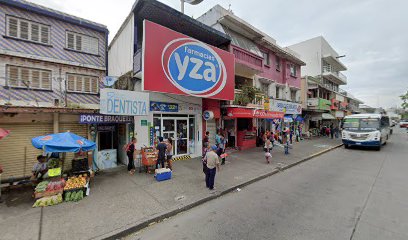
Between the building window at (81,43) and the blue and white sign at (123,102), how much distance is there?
20.0ft

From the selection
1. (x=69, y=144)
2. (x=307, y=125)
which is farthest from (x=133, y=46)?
(x=307, y=125)

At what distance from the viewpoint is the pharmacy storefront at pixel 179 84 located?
8.48 meters

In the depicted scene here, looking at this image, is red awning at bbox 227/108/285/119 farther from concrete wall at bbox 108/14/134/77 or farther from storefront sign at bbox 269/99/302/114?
concrete wall at bbox 108/14/134/77

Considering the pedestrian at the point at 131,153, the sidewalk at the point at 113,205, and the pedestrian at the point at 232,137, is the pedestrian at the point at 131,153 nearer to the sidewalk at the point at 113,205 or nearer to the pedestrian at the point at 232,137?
the sidewalk at the point at 113,205

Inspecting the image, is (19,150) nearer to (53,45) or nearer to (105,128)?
(105,128)

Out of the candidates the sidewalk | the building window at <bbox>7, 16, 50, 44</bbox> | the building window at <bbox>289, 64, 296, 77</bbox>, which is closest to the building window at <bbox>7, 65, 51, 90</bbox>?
the building window at <bbox>7, 16, 50, 44</bbox>

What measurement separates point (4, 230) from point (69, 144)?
259cm

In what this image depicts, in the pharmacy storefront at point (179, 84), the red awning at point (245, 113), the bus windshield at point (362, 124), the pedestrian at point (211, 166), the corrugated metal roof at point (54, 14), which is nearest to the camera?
the pedestrian at point (211, 166)

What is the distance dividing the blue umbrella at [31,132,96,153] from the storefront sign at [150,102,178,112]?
12.4 ft

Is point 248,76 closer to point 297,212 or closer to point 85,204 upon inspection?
point 297,212

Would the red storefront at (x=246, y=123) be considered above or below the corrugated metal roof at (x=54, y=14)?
below

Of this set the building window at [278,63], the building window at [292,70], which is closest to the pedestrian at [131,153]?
the building window at [278,63]

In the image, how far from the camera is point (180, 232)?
426 cm

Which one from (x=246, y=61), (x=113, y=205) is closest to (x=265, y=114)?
(x=246, y=61)
